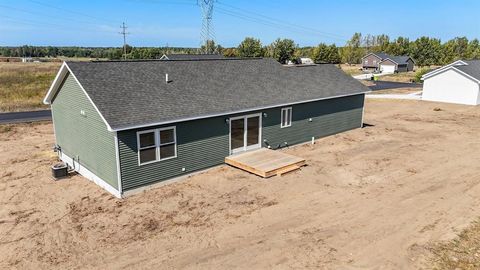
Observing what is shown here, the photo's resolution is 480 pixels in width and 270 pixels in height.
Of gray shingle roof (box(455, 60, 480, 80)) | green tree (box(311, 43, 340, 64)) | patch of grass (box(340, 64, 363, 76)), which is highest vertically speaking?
green tree (box(311, 43, 340, 64))

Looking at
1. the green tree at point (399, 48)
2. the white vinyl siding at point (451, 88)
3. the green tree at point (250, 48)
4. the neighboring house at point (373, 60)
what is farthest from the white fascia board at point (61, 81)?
the green tree at point (399, 48)

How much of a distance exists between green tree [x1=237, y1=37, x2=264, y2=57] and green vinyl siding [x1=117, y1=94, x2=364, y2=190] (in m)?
60.5

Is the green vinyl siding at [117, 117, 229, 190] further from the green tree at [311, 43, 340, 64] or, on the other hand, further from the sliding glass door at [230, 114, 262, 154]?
the green tree at [311, 43, 340, 64]

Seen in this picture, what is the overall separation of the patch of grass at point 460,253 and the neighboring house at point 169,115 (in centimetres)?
924

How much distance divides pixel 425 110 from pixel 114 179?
29932mm

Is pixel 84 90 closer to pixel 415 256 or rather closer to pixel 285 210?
pixel 285 210

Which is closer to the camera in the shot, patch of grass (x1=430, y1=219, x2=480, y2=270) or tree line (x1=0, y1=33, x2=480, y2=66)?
patch of grass (x1=430, y1=219, x2=480, y2=270)

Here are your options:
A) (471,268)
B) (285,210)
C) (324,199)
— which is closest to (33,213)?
(285,210)

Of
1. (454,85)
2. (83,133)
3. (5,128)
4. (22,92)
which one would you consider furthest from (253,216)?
(454,85)

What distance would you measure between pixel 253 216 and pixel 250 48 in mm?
73129

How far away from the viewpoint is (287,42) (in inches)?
3406

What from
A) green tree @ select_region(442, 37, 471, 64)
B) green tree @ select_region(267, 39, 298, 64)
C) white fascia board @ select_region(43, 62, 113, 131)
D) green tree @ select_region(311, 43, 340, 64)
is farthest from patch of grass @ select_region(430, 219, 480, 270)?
green tree @ select_region(442, 37, 471, 64)

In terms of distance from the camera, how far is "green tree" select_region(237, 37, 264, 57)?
8044 cm

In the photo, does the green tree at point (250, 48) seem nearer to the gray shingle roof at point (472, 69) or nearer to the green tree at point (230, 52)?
the green tree at point (230, 52)
